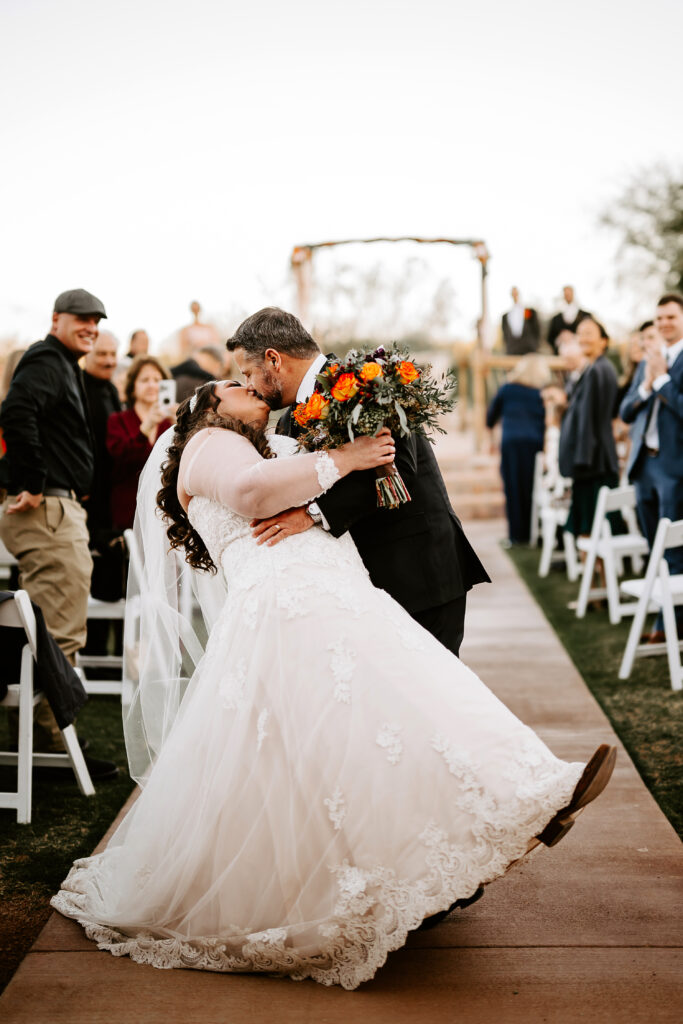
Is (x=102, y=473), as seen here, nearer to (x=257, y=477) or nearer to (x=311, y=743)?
(x=257, y=477)

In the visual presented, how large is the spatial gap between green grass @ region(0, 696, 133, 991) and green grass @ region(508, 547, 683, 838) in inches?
95.0

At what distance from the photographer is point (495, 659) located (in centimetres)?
702

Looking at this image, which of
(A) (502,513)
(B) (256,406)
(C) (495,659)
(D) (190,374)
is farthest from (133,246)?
(B) (256,406)

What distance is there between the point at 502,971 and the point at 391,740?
2.52 ft

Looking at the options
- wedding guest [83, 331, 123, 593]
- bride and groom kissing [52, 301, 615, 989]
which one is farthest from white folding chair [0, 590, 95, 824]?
wedding guest [83, 331, 123, 593]

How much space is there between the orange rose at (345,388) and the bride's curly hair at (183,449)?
0.42 m

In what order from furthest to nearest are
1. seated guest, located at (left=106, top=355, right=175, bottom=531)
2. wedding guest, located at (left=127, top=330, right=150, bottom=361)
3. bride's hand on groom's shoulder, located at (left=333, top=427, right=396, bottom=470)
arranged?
1. wedding guest, located at (left=127, top=330, right=150, bottom=361)
2. seated guest, located at (left=106, top=355, right=175, bottom=531)
3. bride's hand on groom's shoulder, located at (left=333, top=427, right=396, bottom=470)

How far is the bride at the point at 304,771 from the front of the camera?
9.07ft

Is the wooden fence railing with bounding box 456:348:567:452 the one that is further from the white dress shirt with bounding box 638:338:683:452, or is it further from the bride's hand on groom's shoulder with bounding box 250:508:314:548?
the bride's hand on groom's shoulder with bounding box 250:508:314:548

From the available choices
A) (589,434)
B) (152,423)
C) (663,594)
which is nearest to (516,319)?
(589,434)

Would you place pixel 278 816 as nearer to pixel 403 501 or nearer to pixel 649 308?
pixel 403 501

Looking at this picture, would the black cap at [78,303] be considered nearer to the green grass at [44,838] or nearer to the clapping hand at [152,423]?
the clapping hand at [152,423]

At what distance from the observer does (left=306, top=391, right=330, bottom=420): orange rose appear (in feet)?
9.81

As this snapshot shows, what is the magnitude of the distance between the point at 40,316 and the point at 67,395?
54.1ft
